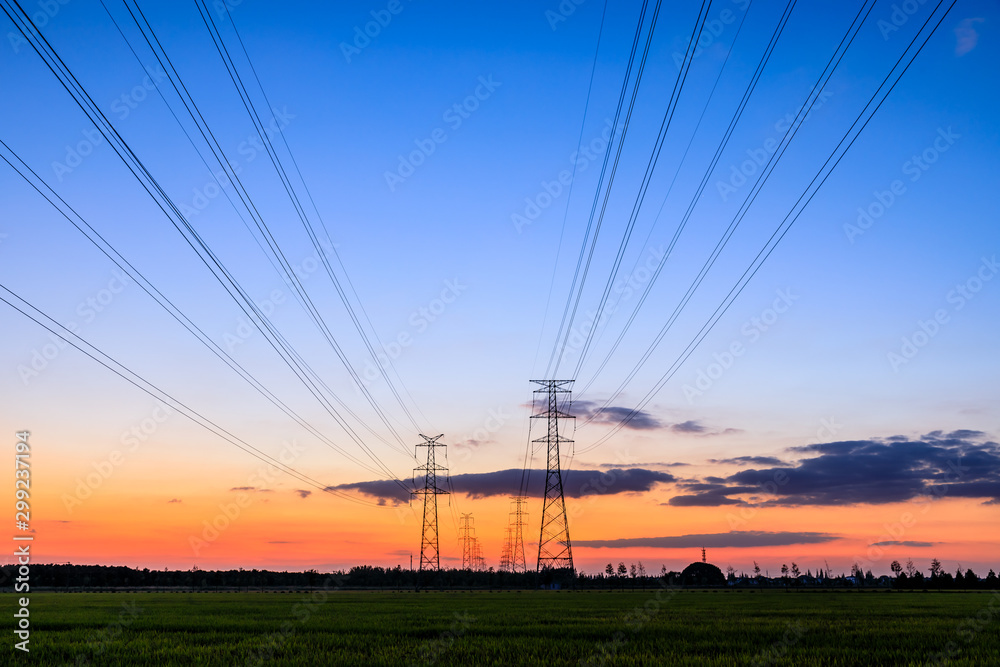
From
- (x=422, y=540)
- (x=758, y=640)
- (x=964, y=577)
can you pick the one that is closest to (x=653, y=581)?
(x=964, y=577)

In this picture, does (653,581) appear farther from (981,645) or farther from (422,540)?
(981,645)

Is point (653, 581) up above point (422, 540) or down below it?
below

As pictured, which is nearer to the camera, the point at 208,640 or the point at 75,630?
the point at 208,640

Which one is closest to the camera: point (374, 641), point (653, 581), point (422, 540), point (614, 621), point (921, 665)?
point (921, 665)

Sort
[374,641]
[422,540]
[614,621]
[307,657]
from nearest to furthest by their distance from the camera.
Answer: [307,657], [374,641], [614,621], [422,540]

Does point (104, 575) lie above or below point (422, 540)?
below

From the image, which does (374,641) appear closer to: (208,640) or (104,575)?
(208,640)

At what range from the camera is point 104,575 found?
195 meters

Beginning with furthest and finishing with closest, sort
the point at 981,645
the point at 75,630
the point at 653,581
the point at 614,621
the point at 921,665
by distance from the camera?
the point at 653,581
the point at 614,621
the point at 75,630
the point at 981,645
the point at 921,665

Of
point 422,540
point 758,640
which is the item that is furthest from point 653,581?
point 758,640

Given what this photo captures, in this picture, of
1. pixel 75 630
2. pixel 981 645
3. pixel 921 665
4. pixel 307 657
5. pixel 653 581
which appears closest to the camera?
pixel 921 665

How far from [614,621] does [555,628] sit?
6.79m

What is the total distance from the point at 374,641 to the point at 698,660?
13.4 meters

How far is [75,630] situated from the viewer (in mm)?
34188
